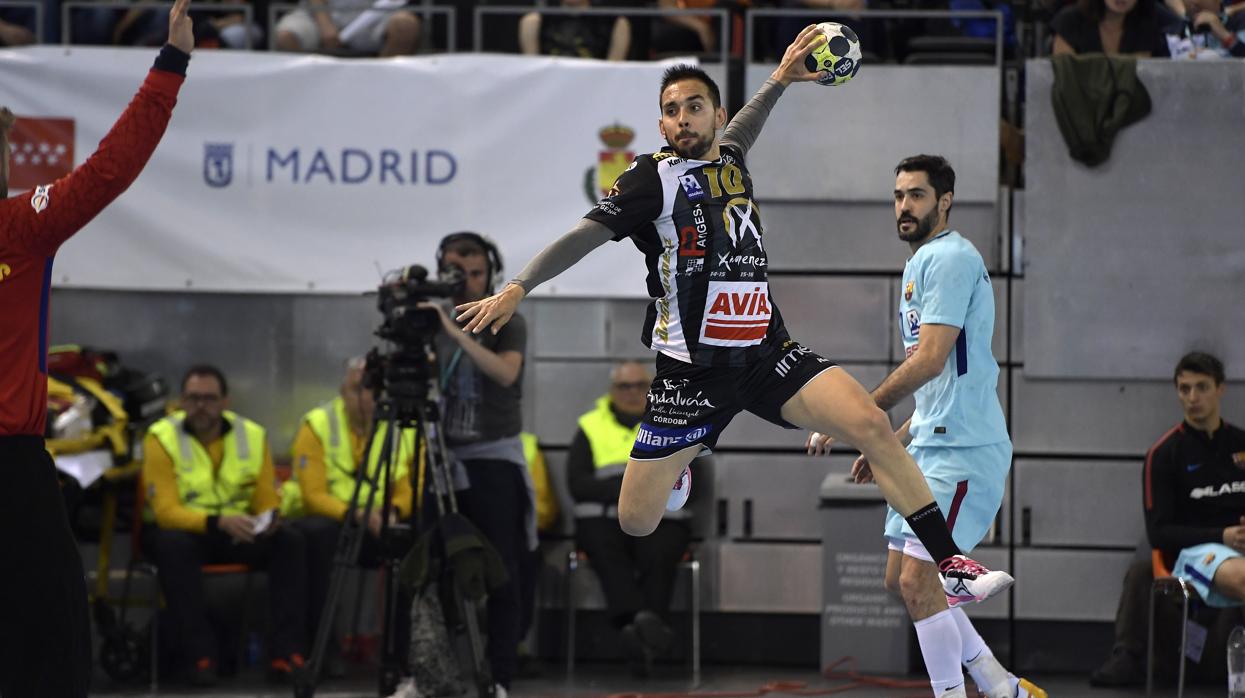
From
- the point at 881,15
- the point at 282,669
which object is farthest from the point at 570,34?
the point at 282,669

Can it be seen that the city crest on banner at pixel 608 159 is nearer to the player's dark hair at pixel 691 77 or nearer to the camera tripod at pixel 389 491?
the camera tripod at pixel 389 491

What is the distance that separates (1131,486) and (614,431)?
113 inches

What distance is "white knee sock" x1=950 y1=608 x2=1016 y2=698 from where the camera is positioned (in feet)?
18.7

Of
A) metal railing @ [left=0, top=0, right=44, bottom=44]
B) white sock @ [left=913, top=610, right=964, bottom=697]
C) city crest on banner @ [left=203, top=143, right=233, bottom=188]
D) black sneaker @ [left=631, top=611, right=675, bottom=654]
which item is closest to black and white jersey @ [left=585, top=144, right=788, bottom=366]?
white sock @ [left=913, top=610, right=964, bottom=697]

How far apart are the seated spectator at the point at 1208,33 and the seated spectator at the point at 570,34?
3.08 metres

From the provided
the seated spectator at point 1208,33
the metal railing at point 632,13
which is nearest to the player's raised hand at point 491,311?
the metal railing at point 632,13

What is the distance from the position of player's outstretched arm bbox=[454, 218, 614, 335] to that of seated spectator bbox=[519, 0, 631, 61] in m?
4.51

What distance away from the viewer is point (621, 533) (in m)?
9.01

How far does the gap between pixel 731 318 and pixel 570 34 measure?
15.3 feet

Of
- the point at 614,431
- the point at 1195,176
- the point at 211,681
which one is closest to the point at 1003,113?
the point at 1195,176

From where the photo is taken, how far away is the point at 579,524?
9117mm

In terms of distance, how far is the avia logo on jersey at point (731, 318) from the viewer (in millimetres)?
5480

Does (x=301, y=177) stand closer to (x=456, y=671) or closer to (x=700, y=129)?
(x=456, y=671)

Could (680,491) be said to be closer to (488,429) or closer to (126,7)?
(488,429)
